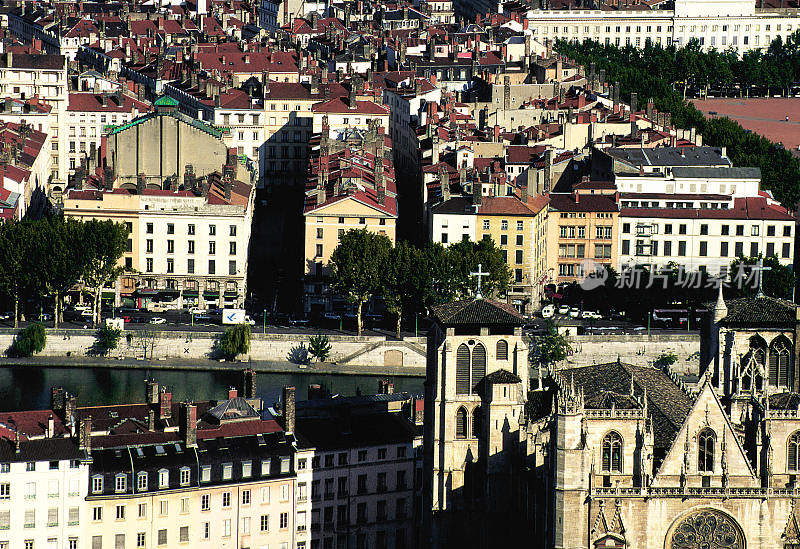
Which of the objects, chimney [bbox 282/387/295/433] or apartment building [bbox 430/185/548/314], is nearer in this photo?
chimney [bbox 282/387/295/433]

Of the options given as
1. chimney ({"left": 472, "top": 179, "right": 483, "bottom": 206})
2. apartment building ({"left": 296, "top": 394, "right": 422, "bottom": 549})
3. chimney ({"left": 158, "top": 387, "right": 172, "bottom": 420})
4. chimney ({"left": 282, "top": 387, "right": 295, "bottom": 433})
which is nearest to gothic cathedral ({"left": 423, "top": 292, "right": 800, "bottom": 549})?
apartment building ({"left": 296, "top": 394, "right": 422, "bottom": 549})

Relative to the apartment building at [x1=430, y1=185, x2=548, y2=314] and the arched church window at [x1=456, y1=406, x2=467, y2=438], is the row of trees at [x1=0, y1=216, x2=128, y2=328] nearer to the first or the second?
the apartment building at [x1=430, y1=185, x2=548, y2=314]

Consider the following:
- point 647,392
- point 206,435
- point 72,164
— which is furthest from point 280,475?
point 72,164

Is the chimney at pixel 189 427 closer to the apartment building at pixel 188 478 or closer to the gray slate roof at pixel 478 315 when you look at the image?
the apartment building at pixel 188 478

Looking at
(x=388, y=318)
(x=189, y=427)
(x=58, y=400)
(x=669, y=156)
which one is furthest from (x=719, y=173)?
(x=189, y=427)

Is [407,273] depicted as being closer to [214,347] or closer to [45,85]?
[214,347]

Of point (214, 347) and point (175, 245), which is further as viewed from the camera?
point (175, 245)
